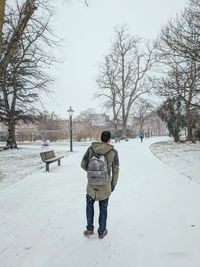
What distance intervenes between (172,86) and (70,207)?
11.4 m

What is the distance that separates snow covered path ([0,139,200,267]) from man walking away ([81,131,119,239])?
0.30 meters

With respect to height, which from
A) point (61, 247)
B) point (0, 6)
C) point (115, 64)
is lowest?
point (61, 247)

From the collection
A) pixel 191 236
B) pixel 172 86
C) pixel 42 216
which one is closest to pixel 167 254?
pixel 191 236

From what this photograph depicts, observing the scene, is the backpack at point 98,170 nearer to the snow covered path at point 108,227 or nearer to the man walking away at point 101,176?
the man walking away at point 101,176

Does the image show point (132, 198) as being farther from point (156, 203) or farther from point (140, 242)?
point (140, 242)

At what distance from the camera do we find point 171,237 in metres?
2.62

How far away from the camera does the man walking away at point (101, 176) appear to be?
2.58m

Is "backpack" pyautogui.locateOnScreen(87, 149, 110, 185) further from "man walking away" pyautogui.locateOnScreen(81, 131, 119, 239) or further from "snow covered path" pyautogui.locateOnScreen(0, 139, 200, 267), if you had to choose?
"snow covered path" pyautogui.locateOnScreen(0, 139, 200, 267)

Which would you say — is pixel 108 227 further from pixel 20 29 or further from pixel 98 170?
pixel 20 29

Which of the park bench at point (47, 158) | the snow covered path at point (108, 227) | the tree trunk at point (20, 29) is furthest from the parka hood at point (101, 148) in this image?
the park bench at point (47, 158)

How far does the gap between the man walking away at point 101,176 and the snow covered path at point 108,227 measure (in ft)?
0.97

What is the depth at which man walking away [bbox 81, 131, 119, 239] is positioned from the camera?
2582 mm

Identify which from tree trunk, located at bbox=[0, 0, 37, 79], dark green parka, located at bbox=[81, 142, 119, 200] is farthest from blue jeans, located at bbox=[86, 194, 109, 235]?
tree trunk, located at bbox=[0, 0, 37, 79]

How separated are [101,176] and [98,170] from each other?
0.34 feet
